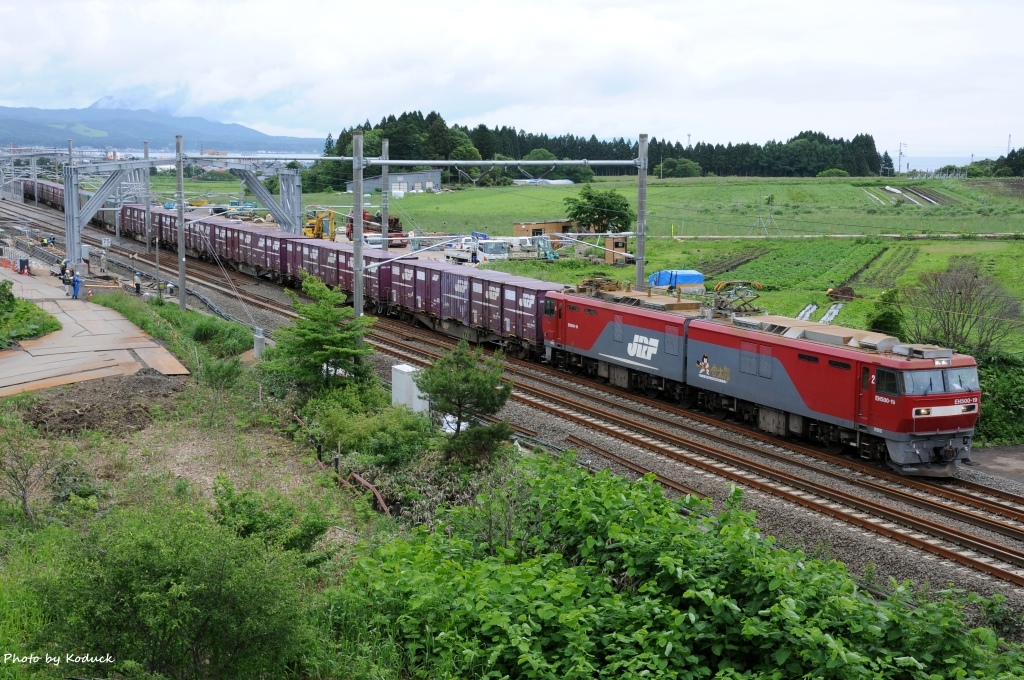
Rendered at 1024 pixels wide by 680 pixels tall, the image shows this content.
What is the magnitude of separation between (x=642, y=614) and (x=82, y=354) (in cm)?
2558

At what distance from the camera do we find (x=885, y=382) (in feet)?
66.9

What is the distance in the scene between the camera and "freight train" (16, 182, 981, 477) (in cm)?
2052

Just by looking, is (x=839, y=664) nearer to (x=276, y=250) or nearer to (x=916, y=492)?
(x=916, y=492)

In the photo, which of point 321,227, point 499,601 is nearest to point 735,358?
point 499,601

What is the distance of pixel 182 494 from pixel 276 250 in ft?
115

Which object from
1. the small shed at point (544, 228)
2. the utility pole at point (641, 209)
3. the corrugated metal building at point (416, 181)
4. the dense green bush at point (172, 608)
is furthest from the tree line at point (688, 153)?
the dense green bush at point (172, 608)

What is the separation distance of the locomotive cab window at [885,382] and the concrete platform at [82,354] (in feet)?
61.7

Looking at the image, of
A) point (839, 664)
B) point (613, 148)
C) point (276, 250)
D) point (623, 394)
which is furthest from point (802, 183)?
point (839, 664)

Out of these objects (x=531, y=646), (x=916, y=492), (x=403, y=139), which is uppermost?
(x=403, y=139)

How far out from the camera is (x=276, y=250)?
50.8 metres

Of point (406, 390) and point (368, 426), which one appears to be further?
point (406, 390)

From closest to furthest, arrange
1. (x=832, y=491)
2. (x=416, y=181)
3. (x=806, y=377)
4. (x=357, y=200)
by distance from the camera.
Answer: (x=832, y=491) < (x=806, y=377) < (x=357, y=200) < (x=416, y=181)

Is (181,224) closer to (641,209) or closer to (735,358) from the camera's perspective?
(641,209)

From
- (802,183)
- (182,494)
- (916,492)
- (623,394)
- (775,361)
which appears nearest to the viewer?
(182,494)
